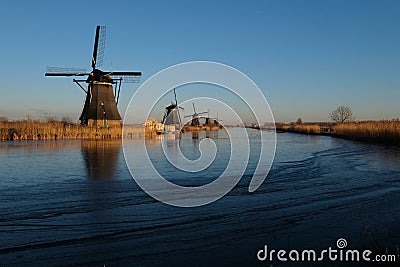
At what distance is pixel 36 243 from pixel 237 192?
181 inches

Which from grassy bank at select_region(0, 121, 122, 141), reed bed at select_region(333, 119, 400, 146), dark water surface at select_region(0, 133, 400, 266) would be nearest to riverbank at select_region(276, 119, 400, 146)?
reed bed at select_region(333, 119, 400, 146)

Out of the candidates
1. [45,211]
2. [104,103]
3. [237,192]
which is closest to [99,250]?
[45,211]

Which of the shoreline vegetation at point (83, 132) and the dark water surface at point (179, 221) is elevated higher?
the shoreline vegetation at point (83, 132)

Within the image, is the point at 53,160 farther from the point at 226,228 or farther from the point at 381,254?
the point at 381,254

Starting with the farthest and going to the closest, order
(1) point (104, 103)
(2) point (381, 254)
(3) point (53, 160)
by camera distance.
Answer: (1) point (104, 103), (3) point (53, 160), (2) point (381, 254)

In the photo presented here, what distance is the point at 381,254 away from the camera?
4160 millimetres

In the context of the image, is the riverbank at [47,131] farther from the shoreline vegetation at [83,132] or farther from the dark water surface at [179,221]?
the dark water surface at [179,221]

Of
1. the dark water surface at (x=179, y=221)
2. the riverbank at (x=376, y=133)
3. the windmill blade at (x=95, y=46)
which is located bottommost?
the dark water surface at (x=179, y=221)

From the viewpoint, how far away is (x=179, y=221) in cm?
592

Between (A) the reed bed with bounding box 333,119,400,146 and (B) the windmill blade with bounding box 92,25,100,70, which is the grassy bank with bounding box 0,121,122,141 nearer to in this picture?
(B) the windmill blade with bounding box 92,25,100,70

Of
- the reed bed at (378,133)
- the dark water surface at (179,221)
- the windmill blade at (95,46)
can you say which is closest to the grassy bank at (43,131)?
the windmill blade at (95,46)

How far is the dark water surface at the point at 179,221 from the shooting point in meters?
4.46

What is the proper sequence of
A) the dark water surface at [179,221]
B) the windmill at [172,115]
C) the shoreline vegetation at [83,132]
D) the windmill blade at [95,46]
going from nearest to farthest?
the dark water surface at [179,221]
the shoreline vegetation at [83,132]
the windmill blade at [95,46]
the windmill at [172,115]

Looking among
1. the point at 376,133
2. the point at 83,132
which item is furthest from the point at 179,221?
the point at 83,132
